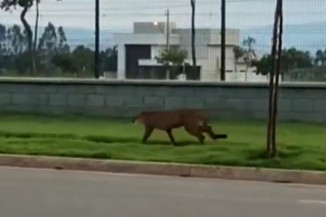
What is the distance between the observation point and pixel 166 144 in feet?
47.2

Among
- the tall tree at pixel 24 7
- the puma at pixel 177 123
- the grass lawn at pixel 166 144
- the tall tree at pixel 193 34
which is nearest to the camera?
the grass lawn at pixel 166 144

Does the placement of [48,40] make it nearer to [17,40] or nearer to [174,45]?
[17,40]

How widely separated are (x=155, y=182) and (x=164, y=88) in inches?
314

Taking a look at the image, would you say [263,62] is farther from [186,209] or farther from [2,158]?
[186,209]

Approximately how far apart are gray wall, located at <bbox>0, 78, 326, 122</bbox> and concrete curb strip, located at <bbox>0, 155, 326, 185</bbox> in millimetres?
6563

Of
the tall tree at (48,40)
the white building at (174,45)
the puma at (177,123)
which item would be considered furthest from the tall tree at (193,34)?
the puma at (177,123)

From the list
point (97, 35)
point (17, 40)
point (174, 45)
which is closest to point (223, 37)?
point (174, 45)

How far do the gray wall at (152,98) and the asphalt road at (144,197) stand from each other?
23.2 ft

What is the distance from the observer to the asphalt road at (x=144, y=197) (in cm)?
909

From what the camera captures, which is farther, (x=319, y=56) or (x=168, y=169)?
(x=319, y=56)

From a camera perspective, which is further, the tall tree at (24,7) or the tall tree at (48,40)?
the tall tree at (24,7)

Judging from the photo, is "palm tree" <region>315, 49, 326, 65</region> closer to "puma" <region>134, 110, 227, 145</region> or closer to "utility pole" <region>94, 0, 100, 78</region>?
"puma" <region>134, 110, 227, 145</region>

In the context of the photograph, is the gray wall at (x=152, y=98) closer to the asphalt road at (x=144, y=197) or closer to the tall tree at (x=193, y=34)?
the tall tree at (x=193, y=34)

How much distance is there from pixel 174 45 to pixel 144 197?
950 centimetres
